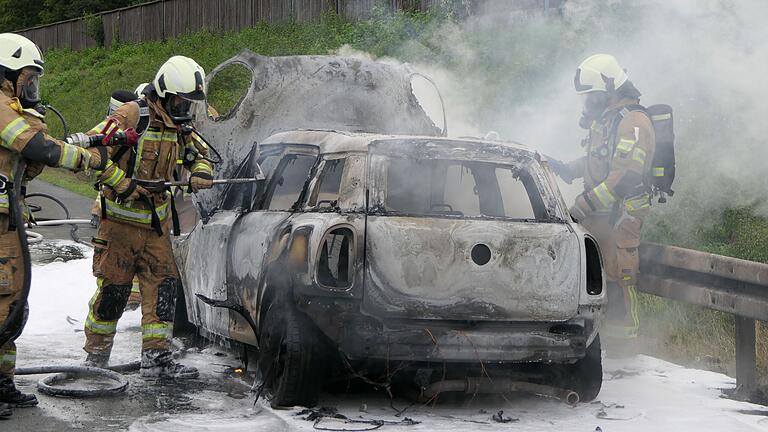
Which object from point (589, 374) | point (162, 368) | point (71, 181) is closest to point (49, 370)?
point (162, 368)

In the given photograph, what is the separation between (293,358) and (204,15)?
115ft

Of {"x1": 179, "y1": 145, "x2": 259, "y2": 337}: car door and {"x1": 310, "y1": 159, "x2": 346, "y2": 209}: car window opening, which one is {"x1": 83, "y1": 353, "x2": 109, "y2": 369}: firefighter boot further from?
{"x1": 310, "y1": 159, "x2": 346, "y2": 209}: car window opening

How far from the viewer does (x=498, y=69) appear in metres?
16.0

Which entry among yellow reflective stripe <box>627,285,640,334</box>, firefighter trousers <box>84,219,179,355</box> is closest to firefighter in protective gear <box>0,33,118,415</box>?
firefighter trousers <box>84,219,179,355</box>

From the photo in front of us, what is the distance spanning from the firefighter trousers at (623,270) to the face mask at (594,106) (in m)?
0.85

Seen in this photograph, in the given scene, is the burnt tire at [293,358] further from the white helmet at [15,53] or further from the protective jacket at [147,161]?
the white helmet at [15,53]

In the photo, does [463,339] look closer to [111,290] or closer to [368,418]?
[368,418]

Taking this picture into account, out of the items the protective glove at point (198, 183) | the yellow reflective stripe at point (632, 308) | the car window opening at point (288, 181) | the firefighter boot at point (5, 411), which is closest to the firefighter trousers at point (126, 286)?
the protective glove at point (198, 183)

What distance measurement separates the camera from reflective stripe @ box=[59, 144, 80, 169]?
6.81 m

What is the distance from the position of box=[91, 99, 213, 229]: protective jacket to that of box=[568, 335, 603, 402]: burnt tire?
2.94 m

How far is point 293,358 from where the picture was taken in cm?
646

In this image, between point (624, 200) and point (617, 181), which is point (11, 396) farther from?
point (624, 200)

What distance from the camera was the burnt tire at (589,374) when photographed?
6949 millimetres

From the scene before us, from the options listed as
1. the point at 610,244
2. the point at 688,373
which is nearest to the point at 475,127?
the point at 610,244
